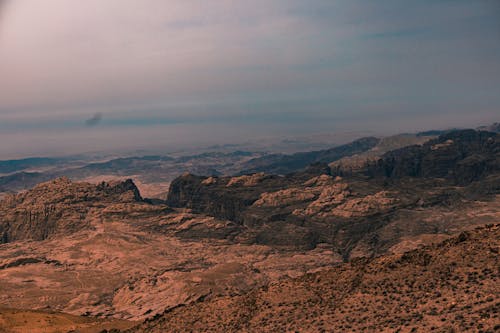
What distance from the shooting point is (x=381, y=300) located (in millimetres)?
53469

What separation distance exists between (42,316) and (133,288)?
3876 inches

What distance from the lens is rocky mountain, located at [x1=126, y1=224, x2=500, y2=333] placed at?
152 ft

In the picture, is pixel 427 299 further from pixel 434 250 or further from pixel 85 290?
pixel 85 290

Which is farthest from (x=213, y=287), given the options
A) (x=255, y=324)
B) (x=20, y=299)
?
(x=255, y=324)

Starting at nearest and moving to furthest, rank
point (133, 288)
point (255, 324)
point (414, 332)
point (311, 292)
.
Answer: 1. point (414, 332)
2. point (255, 324)
3. point (311, 292)
4. point (133, 288)

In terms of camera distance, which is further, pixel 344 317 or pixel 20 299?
pixel 20 299

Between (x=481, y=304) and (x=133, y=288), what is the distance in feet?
535

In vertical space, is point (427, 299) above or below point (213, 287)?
above

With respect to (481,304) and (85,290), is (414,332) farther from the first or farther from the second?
(85,290)

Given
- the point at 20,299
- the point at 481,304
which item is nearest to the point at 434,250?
the point at 481,304

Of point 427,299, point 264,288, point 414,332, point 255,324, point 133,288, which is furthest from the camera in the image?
point 133,288

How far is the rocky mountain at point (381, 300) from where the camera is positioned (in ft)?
152

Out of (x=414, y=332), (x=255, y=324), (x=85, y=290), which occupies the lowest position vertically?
(x=85, y=290)

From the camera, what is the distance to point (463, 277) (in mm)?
52188
